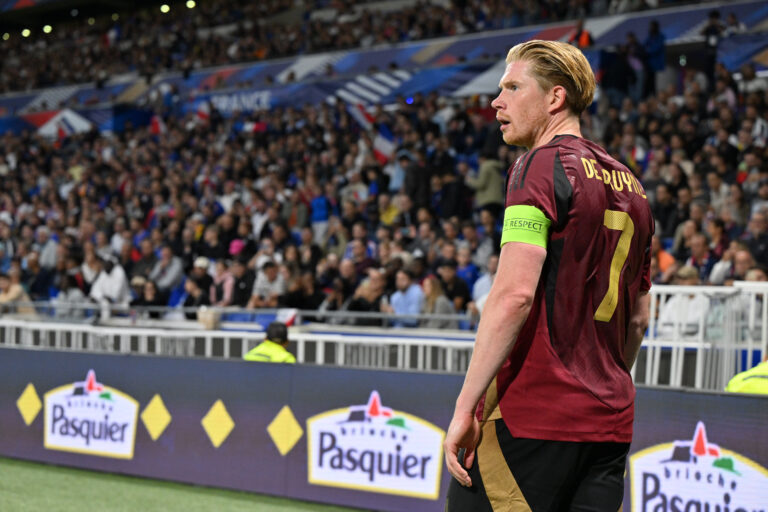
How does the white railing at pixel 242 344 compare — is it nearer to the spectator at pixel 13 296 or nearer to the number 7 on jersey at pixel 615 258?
the spectator at pixel 13 296

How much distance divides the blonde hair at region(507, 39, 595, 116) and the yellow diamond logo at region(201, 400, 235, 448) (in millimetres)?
5225

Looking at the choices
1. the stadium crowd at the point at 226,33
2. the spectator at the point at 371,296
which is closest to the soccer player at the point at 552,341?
the spectator at the point at 371,296

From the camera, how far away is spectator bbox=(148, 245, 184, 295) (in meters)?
14.6

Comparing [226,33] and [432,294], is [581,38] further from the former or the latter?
[226,33]

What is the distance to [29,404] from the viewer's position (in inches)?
324

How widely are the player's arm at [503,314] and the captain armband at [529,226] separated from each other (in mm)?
Answer: 14

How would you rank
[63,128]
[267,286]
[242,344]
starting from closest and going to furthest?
[242,344], [267,286], [63,128]

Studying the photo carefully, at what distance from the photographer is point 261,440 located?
7066 millimetres

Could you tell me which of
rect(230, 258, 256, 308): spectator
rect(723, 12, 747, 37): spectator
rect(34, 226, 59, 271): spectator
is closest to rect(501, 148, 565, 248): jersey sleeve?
rect(230, 258, 256, 308): spectator

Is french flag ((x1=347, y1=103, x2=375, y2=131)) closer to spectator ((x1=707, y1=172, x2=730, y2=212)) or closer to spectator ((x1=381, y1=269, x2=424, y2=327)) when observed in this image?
spectator ((x1=381, y1=269, x2=424, y2=327))

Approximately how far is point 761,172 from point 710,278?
2.49 meters

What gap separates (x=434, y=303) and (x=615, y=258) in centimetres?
820

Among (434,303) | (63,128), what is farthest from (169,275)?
(63,128)

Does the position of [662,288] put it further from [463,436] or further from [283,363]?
[463,436]
